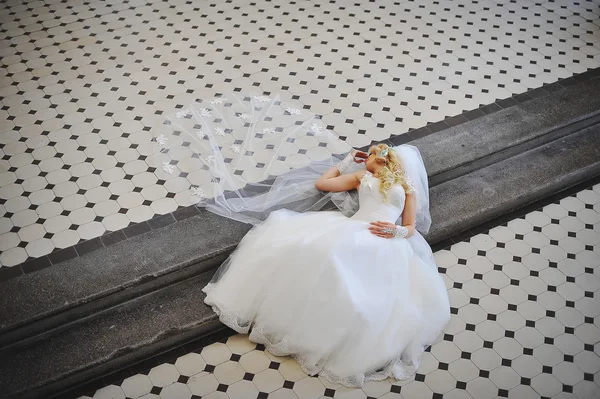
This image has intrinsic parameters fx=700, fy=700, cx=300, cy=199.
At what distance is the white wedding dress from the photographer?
5.66 m

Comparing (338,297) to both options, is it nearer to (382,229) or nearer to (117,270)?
(382,229)

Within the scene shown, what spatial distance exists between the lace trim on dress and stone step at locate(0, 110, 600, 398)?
25cm

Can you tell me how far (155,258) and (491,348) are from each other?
10.1 ft

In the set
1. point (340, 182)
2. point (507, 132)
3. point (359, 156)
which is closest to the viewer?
point (340, 182)

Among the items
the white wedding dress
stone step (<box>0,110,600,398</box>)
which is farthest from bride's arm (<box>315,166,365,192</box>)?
stone step (<box>0,110,600,398</box>)

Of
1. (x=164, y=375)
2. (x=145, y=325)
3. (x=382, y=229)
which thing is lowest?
(x=164, y=375)

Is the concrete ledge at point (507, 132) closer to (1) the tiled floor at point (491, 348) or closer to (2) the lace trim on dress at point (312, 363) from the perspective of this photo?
(1) the tiled floor at point (491, 348)

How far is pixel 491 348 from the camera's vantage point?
6.07 meters

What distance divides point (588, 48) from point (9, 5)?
831cm

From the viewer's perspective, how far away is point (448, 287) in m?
6.59

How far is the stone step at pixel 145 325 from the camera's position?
226 inches

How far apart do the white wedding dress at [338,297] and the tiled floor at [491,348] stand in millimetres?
160

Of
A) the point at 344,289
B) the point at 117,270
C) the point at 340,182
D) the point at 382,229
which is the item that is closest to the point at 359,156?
the point at 340,182

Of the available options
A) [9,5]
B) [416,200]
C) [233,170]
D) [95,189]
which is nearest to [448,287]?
[416,200]
